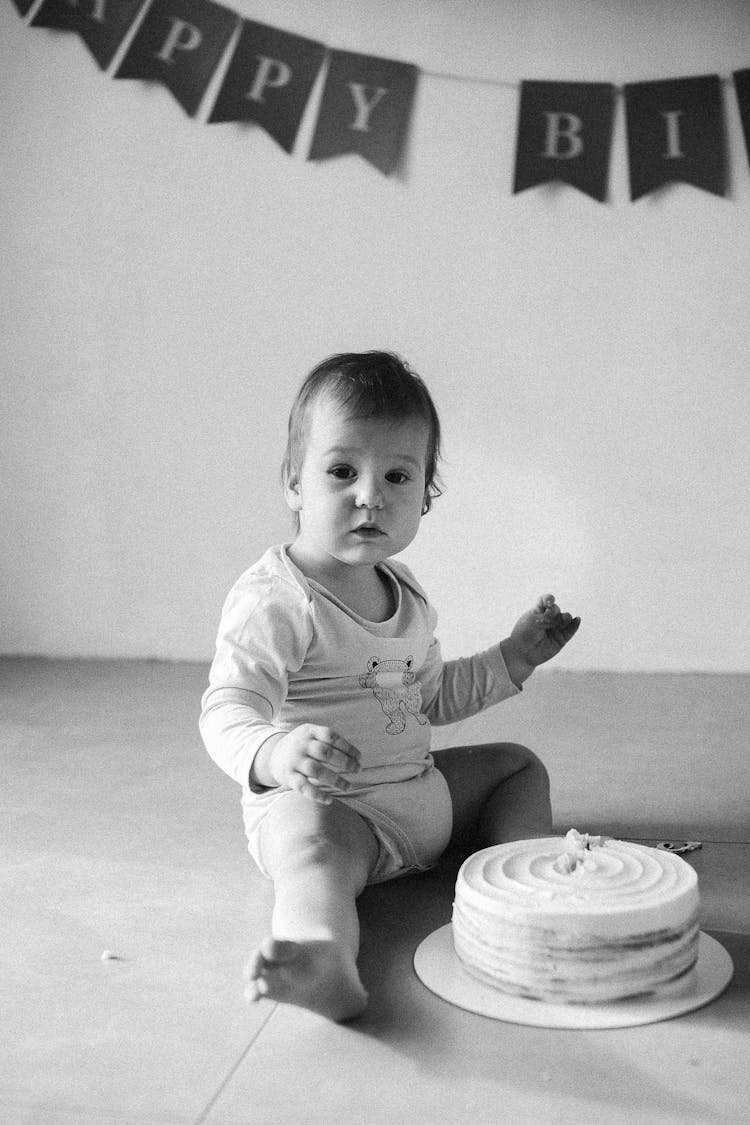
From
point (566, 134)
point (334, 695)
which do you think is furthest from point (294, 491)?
point (566, 134)

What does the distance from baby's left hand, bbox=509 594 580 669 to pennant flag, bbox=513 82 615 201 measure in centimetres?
95

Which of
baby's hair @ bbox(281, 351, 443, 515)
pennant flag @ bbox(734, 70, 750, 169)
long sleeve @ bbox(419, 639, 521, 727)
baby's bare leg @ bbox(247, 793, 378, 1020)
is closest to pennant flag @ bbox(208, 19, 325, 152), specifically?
pennant flag @ bbox(734, 70, 750, 169)

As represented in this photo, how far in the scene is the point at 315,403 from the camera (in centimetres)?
113

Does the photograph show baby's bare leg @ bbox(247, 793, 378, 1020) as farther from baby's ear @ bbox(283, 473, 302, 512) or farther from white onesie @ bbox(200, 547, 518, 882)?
baby's ear @ bbox(283, 473, 302, 512)

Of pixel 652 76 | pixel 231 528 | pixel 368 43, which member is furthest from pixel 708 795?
pixel 368 43

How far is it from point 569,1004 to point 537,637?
19.2 inches

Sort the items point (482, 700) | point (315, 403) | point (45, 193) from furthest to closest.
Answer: point (45, 193), point (482, 700), point (315, 403)

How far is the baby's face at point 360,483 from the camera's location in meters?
1.10

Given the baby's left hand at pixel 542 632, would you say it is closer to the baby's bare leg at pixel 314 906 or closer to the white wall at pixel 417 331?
the baby's bare leg at pixel 314 906

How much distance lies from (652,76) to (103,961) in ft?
5.24

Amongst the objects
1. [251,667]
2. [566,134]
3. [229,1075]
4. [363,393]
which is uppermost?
[566,134]

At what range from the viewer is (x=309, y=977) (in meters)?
0.79

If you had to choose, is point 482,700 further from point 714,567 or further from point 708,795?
point 714,567

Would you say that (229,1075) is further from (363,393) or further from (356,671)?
(363,393)
